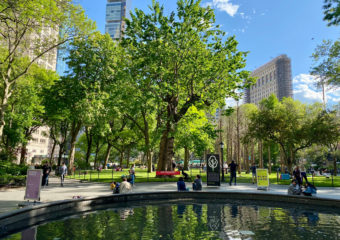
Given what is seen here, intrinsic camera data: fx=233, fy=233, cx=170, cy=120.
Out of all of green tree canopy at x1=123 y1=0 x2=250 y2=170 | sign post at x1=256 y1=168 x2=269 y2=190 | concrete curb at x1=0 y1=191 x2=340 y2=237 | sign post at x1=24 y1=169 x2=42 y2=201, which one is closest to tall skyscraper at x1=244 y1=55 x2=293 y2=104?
green tree canopy at x1=123 y1=0 x2=250 y2=170

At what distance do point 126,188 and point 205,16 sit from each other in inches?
703

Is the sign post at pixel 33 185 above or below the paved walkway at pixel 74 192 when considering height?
above

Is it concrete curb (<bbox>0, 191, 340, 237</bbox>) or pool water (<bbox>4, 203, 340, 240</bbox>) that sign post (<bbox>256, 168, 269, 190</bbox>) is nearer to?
concrete curb (<bbox>0, 191, 340, 237</bbox>)

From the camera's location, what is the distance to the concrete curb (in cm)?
823

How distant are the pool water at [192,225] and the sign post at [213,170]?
21.4ft

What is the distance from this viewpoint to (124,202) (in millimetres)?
12992

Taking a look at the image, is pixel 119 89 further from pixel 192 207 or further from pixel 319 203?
pixel 319 203

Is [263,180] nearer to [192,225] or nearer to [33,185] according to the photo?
[192,225]

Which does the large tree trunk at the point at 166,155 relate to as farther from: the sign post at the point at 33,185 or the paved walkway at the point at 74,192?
the sign post at the point at 33,185

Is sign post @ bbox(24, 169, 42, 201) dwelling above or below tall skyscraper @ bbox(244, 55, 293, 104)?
below

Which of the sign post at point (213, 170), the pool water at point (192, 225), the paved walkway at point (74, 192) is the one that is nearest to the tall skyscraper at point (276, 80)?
the sign post at point (213, 170)

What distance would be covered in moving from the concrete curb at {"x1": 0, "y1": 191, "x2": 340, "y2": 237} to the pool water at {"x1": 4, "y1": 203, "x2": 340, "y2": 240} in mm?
771

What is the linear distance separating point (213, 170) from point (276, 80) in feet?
518

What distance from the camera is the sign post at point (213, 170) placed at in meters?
17.8
